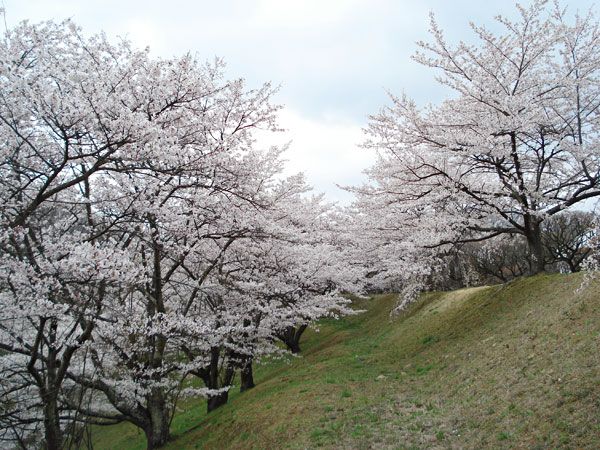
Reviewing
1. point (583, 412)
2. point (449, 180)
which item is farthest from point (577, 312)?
point (449, 180)

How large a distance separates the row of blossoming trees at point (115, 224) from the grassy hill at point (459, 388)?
1873 millimetres

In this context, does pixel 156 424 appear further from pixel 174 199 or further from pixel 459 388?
pixel 459 388

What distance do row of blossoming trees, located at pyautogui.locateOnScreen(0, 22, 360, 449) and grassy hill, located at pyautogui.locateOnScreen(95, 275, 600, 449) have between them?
187 cm

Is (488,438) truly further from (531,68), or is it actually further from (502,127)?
(531,68)

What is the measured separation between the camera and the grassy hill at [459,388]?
5668 mm

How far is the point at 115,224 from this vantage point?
712cm

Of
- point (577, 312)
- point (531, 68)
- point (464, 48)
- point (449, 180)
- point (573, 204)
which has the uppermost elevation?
point (464, 48)

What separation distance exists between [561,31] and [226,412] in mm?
12569

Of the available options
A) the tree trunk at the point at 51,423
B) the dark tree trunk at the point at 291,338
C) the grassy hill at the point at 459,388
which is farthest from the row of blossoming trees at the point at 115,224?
the dark tree trunk at the point at 291,338

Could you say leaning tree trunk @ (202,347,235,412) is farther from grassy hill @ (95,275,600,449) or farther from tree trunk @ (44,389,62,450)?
tree trunk @ (44,389,62,450)

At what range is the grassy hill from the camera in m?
5.67

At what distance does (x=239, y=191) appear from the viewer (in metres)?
8.77

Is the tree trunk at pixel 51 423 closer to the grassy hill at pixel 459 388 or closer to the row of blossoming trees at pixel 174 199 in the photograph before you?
the row of blossoming trees at pixel 174 199

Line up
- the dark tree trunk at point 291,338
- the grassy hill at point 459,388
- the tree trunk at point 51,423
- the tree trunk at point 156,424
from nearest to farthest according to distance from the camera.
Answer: the grassy hill at point 459,388 → the tree trunk at point 51,423 → the tree trunk at point 156,424 → the dark tree trunk at point 291,338
